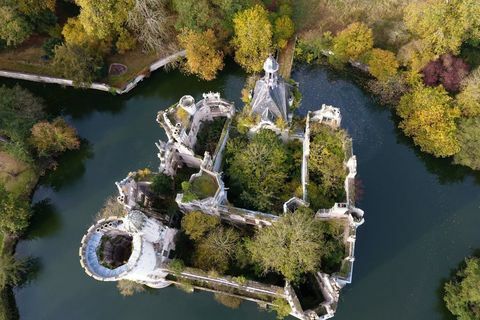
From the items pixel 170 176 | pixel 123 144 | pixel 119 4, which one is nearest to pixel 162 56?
pixel 119 4

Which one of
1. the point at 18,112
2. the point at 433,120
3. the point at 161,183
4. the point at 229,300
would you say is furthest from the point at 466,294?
the point at 18,112

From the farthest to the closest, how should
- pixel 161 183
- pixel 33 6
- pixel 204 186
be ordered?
pixel 33 6 < pixel 161 183 < pixel 204 186

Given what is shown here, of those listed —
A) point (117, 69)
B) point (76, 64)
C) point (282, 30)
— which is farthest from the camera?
point (117, 69)

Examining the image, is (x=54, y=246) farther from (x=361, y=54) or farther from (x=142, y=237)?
(x=361, y=54)

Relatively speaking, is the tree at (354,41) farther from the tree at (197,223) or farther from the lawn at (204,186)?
the tree at (197,223)

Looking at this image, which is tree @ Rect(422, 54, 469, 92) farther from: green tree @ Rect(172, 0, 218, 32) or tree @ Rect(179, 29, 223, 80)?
green tree @ Rect(172, 0, 218, 32)

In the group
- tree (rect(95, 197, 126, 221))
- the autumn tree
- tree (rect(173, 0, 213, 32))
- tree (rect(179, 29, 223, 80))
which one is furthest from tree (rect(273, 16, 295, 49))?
tree (rect(95, 197, 126, 221))

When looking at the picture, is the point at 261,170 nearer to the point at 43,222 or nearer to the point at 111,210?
the point at 111,210
